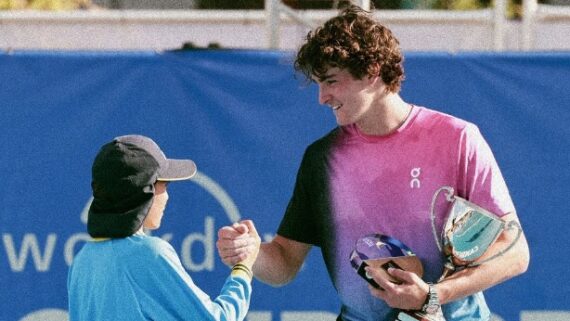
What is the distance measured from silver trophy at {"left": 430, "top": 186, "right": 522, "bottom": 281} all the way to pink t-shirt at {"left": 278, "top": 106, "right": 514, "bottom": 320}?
0.12 metres

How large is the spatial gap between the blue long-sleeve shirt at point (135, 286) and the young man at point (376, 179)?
0.29m

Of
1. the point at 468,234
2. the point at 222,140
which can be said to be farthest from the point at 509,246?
the point at 222,140

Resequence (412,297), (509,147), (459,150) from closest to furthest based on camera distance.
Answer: (412,297) < (459,150) < (509,147)

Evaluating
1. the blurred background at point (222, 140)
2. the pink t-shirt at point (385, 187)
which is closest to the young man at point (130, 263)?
the pink t-shirt at point (385, 187)

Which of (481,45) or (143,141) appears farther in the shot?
A: (481,45)

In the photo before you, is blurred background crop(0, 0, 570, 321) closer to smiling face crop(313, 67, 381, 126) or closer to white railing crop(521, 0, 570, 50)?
white railing crop(521, 0, 570, 50)

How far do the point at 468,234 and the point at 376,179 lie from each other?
1.58 feet

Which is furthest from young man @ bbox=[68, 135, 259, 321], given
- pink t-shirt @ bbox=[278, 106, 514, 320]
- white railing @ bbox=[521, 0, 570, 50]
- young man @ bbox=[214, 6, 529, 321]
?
white railing @ bbox=[521, 0, 570, 50]

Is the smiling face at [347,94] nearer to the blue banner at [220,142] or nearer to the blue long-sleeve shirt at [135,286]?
the blue long-sleeve shirt at [135,286]

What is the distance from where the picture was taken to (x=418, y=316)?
375 cm

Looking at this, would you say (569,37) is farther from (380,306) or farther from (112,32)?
(380,306)

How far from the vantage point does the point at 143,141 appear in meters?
3.86

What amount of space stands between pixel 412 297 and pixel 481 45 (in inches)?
189

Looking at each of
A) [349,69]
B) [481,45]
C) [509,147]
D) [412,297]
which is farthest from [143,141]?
[481,45]
